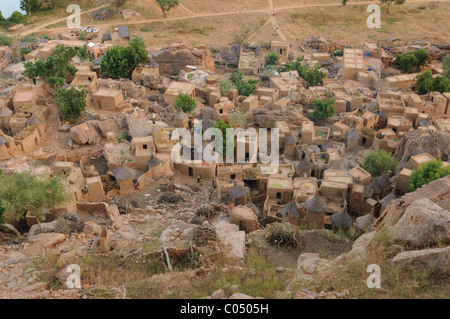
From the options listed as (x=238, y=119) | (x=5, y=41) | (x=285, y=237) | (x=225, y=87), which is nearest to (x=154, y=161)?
(x=238, y=119)

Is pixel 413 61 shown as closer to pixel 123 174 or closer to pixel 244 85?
pixel 244 85

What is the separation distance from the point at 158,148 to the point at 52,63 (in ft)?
51.9

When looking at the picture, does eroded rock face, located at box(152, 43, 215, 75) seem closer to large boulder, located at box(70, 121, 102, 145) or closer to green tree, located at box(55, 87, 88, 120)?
green tree, located at box(55, 87, 88, 120)

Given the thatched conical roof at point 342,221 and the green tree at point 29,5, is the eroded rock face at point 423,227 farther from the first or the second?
the green tree at point 29,5

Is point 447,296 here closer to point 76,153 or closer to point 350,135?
point 350,135

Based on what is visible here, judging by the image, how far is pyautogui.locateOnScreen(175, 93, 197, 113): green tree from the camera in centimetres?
3975

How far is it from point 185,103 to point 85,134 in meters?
9.66

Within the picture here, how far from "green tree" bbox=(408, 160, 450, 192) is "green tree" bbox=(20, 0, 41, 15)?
68564 millimetres

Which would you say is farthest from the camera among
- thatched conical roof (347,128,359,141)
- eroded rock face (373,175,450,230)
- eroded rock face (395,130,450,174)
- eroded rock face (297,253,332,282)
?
thatched conical roof (347,128,359,141)

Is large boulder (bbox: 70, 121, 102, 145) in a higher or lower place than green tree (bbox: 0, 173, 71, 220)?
lower

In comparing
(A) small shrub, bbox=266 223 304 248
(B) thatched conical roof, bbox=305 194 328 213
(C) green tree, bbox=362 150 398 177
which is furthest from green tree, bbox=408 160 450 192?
(A) small shrub, bbox=266 223 304 248

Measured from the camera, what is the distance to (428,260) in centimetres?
1434

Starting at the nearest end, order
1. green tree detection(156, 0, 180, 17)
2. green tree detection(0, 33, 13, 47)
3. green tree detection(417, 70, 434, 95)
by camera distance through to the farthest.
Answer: green tree detection(417, 70, 434, 95) < green tree detection(0, 33, 13, 47) < green tree detection(156, 0, 180, 17)

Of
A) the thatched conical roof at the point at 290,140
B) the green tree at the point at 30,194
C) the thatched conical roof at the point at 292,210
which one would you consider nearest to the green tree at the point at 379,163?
the thatched conical roof at the point at 290,140
